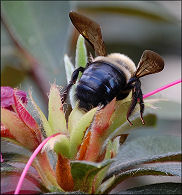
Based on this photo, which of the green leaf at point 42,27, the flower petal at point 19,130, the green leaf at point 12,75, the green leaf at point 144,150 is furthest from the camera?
the green leaf at point 12,75

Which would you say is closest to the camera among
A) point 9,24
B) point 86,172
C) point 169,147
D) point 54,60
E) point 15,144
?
point 86,172

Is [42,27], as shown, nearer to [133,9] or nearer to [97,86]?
[133,9]

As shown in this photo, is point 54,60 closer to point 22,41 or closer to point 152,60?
point 22,41

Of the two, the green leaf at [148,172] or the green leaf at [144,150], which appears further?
the green leaf at [144,150]

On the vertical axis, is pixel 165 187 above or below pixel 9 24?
below

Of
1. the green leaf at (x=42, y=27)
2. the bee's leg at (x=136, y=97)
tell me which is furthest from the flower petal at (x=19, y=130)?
the green leaf at (x=42, y=27)

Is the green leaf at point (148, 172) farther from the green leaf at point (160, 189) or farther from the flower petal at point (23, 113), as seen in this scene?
the flower petal at point (23, 113)

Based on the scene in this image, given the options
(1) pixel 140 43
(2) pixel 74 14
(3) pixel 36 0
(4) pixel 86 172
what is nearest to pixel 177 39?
(1) pixel 140 43
